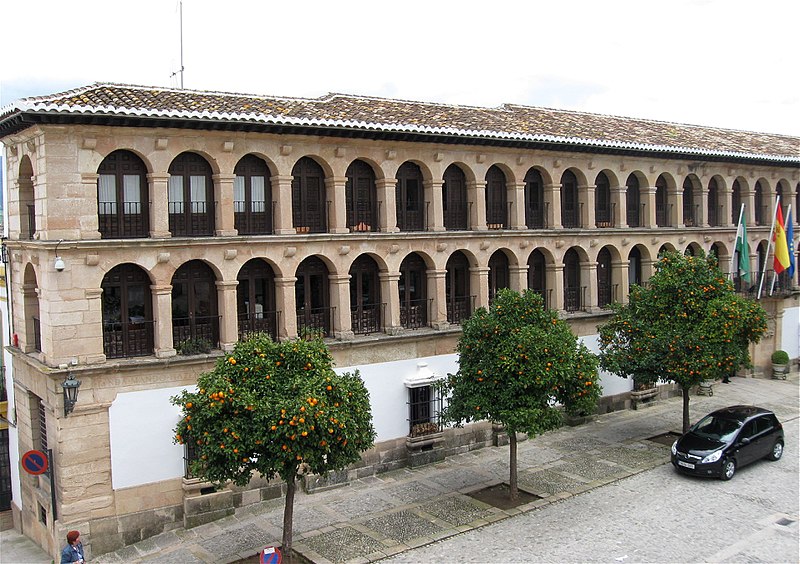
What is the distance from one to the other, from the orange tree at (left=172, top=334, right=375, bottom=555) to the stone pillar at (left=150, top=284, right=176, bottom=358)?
12.9 feet

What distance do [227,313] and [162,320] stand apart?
1.77 meters

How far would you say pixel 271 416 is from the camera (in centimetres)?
1539

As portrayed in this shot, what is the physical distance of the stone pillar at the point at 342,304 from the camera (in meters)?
23.0

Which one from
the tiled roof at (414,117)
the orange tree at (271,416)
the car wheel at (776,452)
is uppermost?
the tiled roof at (414,117)

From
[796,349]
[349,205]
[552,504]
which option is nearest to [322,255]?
[349,205]

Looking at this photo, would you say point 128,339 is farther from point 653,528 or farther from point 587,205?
point 587,205

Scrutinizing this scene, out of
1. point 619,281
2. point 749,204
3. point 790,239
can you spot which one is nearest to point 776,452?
point 619,281

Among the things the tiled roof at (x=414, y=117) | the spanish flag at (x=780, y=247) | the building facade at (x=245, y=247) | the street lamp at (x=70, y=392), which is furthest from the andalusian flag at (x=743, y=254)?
the street lamp at (x=70, y=392)

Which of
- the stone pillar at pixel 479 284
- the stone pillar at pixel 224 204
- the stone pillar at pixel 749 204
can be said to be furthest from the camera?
the stone pillar at pixel 749 204

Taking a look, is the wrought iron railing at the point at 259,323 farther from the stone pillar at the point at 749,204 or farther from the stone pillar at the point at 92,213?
the stone pillar at the point at 749,204

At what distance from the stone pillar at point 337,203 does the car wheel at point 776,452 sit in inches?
576

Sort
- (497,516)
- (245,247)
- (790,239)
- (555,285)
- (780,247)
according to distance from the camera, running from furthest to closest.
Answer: (790,239)
(780,247)
(555,285)
(245,247)
(497,516)

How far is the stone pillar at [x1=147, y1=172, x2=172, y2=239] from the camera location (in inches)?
782

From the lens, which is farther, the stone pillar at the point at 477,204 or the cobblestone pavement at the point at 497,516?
the stone pillar at the point at 477,204
